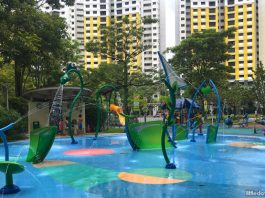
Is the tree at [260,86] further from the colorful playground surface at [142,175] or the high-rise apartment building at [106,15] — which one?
the high-rise apartment building at [106,15]

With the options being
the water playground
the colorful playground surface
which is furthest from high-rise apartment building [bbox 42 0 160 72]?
the colorful playground surface

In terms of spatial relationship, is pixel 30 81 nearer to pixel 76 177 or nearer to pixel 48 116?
pixel 48 116

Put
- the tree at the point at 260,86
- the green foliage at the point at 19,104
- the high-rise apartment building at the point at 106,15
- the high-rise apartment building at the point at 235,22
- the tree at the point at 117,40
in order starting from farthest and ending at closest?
1. the high-rise apartment building at the point at 106,15
2. the high-rise apartment building at the point at 235,22
3. the tree at the point at 260,86
4. the tree at the point at 117,40
5. the green foliage at the point at 19,104

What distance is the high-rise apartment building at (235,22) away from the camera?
107m

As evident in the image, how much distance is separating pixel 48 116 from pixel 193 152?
44.2ft

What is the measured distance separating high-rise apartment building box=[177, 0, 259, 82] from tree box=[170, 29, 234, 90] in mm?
67623

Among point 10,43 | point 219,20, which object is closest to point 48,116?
point 10,43

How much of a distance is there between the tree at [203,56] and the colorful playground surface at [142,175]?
22.7 metres

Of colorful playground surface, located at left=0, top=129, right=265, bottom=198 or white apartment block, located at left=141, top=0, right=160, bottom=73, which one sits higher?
white apartment block, located at left=141, top=0, right=160, bottom=73

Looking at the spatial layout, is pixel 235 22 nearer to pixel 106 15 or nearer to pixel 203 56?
pixel 106 15

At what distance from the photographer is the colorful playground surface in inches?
312

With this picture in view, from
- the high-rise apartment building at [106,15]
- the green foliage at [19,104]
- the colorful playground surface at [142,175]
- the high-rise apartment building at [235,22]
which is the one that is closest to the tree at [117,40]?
the green foliage at [19,104]

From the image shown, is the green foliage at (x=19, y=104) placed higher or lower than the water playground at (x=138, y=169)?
higher

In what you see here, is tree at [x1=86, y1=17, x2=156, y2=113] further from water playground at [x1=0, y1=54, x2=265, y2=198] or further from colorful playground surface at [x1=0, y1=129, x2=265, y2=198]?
colorful playground surface at [x1=0, y1=129, x2=265, y2=198]
